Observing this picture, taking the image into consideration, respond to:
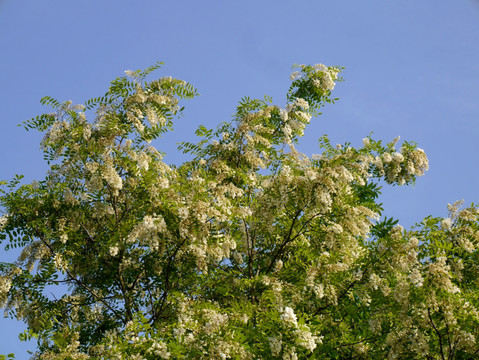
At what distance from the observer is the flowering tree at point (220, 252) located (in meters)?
7.37

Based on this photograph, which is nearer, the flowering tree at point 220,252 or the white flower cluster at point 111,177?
the flowering tree at point 220,252

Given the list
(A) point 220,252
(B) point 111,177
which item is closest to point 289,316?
(A) point 220,252

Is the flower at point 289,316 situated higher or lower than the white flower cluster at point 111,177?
lower

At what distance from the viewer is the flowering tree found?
737 cm

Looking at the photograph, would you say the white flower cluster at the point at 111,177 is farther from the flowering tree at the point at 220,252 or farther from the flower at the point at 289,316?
the flower at the point at 289,316

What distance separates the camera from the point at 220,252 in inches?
350

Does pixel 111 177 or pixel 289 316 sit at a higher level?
pixel 111 177

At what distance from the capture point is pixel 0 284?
898 cm

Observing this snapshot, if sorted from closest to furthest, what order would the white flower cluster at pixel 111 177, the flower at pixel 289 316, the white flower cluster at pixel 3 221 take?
the flower at pixel 289 316 < the white flower cluster at pixel 111 177 < the white flower cluster at pixel 3 221

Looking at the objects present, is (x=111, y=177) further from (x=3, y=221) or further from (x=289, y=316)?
(x=289, y=316)

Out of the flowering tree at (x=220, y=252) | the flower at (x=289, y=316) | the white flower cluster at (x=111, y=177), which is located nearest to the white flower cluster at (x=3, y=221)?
the flowering tree at (x=220, y=252)

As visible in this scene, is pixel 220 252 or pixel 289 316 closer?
pixel 289 316

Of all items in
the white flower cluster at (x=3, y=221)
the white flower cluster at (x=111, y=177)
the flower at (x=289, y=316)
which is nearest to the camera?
the flower at (x=289, y=316)

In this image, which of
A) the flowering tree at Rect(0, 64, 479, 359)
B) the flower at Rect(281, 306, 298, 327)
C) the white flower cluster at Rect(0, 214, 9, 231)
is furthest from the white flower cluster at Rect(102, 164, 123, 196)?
the flower at Rect(281, 306, 298, 327)
